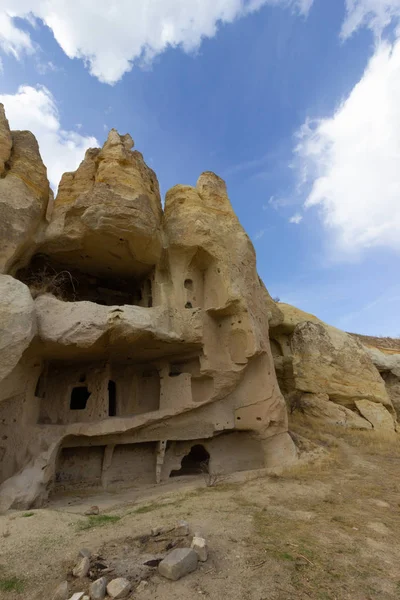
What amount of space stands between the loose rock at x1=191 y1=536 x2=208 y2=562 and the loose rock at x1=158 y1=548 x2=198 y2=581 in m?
0.11

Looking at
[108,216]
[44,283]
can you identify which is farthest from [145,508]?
[108,216]

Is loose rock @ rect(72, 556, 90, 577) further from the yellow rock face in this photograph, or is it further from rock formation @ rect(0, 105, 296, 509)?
the yellow rock face

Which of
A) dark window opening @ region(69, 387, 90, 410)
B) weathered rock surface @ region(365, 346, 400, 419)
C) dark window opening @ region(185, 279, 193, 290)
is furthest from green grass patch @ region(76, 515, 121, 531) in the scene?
weathered rock surface @ region(365, 346, 400, 419)

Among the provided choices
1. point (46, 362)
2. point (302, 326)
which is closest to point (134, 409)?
point (46, 362)

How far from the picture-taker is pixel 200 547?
3.45 m

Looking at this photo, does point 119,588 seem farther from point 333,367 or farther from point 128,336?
point 333,367

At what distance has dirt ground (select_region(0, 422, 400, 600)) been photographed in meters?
3.00

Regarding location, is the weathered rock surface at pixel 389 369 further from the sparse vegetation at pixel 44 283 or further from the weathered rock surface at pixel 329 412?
the sparse vegetation at pixel 44 283

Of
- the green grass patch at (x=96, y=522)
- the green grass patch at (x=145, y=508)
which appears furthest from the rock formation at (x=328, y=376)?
the green grass patch at (x=96, y=522)

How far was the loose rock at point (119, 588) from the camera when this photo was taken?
2748mm

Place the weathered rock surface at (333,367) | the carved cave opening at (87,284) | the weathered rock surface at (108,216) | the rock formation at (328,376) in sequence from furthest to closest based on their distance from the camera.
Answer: the weathered rock surface at (333,367) → the rock formation at (328,376) → the carved cave opening at (87,284) → the weathered rock surface at (108,216)

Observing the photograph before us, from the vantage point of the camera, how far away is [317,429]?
1171 cm

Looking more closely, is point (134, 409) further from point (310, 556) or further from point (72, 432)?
point (310, 556)

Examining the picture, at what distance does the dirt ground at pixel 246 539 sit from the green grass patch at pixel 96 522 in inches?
1.0
